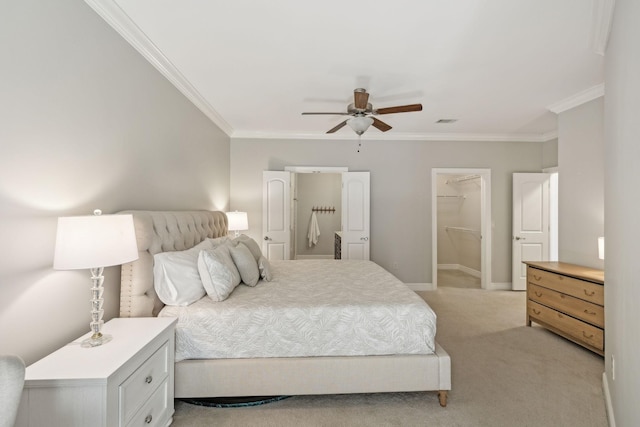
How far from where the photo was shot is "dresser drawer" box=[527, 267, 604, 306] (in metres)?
2.67

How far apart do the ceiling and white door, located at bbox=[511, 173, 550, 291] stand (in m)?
1.34

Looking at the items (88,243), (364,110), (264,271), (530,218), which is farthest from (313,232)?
(88,243)

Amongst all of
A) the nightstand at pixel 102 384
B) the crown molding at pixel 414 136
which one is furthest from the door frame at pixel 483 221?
the nightstand at pixel 102 384

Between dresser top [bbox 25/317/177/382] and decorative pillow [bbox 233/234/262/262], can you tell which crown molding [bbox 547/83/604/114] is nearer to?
decorative pillow [bbox 233/234/262/262]

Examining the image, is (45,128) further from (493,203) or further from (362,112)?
(493,203)

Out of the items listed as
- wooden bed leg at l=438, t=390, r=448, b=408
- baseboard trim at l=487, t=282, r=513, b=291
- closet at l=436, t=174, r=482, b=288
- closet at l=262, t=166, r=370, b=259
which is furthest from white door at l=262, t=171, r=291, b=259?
closet at l=436, t=174, r=482, b=288

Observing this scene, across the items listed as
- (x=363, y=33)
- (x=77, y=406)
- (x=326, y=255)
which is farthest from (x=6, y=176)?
(x=326, y=255)

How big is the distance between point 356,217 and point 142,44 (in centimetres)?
348

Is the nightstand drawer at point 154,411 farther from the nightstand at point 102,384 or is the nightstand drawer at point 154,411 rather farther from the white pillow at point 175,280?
the white pillow at point 175,280

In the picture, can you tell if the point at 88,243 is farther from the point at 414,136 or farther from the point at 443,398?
the point at 414,136

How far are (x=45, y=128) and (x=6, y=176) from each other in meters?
0.33

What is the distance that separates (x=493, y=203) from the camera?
4.97 metres

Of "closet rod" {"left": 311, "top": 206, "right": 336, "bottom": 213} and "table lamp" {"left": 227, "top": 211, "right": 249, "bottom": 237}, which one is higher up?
"closet rod" {"left": 311, "top": 206, "right": 336, "bottom": 213}

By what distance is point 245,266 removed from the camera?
2551mm
